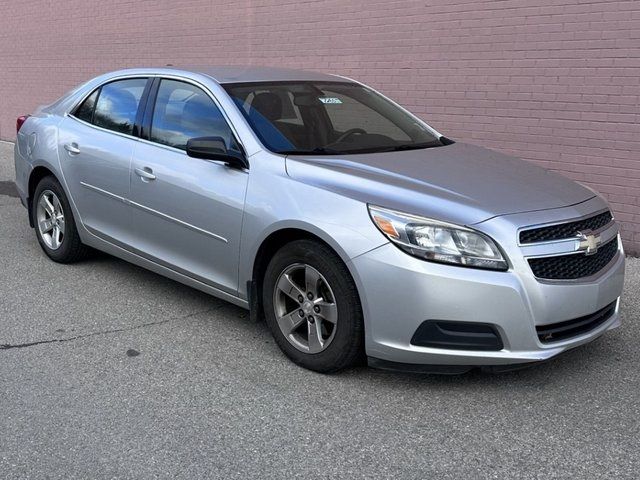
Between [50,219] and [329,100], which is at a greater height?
[329,100]

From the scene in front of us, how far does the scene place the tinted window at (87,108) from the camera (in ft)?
18.8

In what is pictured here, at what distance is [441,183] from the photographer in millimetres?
3930

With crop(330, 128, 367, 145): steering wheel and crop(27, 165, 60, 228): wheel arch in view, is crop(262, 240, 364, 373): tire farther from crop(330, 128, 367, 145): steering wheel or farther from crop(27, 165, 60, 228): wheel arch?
crop(27, 165, 60, 228): wheel arch

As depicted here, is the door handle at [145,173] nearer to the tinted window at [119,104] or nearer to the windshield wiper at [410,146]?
the tinted window at [119,104]

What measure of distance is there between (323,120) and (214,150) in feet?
2.76

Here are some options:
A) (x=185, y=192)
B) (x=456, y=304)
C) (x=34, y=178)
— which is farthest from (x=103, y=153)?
(x=456, y=304)

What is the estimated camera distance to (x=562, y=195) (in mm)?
4043

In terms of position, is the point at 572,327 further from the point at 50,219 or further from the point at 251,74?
the point at 50,219

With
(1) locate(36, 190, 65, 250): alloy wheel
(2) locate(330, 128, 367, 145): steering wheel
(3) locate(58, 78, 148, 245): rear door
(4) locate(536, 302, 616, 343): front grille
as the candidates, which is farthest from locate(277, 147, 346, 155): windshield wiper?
(1) locate(36, 190, 65, 250): alloy wheel

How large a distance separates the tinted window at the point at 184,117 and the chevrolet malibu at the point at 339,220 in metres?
0.01

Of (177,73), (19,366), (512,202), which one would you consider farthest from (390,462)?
(177,73)

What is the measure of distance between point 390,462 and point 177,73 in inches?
122

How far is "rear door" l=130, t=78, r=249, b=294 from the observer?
4.36m

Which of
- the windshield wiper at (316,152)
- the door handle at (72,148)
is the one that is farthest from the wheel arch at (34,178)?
the windshield wiper at (316,152)
